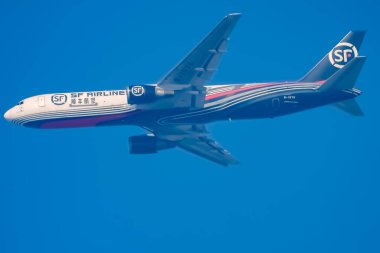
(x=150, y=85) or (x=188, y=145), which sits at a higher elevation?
(x=150, y=85)

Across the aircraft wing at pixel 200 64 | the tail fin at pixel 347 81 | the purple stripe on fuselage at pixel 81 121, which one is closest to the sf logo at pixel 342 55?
the tail fin at pixel 347 81

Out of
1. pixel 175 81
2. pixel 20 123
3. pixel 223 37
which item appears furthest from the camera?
pixel 20 123

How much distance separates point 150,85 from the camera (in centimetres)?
6025

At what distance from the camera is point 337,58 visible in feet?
216

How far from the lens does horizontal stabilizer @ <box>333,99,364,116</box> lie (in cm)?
6247

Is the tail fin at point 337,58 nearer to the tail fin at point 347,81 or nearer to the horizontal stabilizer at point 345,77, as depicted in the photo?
the tail fin at point 347,81

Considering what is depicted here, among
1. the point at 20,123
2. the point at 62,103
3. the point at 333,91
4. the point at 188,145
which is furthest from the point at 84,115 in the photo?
the point at 333,91

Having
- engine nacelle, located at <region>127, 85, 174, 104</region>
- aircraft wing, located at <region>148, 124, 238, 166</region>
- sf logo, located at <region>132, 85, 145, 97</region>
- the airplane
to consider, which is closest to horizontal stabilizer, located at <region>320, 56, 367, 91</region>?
the airplane

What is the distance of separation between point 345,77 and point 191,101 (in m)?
13.4

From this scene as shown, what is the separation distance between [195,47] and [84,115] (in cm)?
1268

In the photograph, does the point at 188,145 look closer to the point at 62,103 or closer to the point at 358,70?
the point at 62,103

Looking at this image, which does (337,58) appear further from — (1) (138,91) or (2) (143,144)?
(2) (143,144)

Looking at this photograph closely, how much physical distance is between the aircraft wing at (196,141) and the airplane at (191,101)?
0.09 metres

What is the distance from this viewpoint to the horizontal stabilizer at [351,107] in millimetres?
62469
